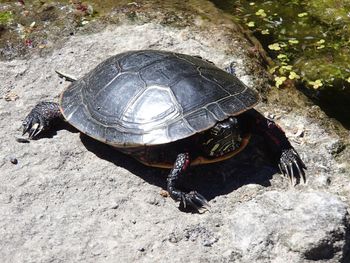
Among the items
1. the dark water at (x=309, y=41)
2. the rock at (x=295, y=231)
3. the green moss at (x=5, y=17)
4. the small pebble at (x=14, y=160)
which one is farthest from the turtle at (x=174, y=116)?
the green moss at (x=5, y=17)

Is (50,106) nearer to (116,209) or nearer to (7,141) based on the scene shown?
(7,141)

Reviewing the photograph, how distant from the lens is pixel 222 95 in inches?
165

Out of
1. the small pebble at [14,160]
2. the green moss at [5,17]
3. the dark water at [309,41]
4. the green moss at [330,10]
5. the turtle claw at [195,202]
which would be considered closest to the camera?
the turtle claw at [195,202]

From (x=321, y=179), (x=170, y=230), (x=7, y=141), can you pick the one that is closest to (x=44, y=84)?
(x=7, y=141)

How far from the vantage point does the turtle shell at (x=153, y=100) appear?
4.05 metres

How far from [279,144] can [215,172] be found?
1.90 ft

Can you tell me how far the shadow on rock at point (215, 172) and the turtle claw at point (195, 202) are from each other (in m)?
0.12

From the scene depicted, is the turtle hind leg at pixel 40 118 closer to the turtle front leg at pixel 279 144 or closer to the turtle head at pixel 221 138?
the turtle head at pixel 221 138

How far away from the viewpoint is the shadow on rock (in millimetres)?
4219

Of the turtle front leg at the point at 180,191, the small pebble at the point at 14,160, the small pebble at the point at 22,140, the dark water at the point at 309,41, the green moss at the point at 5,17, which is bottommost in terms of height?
the green moss at the point at 5,17

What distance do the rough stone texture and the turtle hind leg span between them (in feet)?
0.35

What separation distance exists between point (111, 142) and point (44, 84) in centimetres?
153

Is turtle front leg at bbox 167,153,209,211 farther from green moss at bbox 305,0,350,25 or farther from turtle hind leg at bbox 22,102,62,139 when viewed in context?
green moss at bbox 305,0,350,25

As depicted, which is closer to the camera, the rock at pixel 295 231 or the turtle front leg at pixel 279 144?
the rock at pixel 295 231
